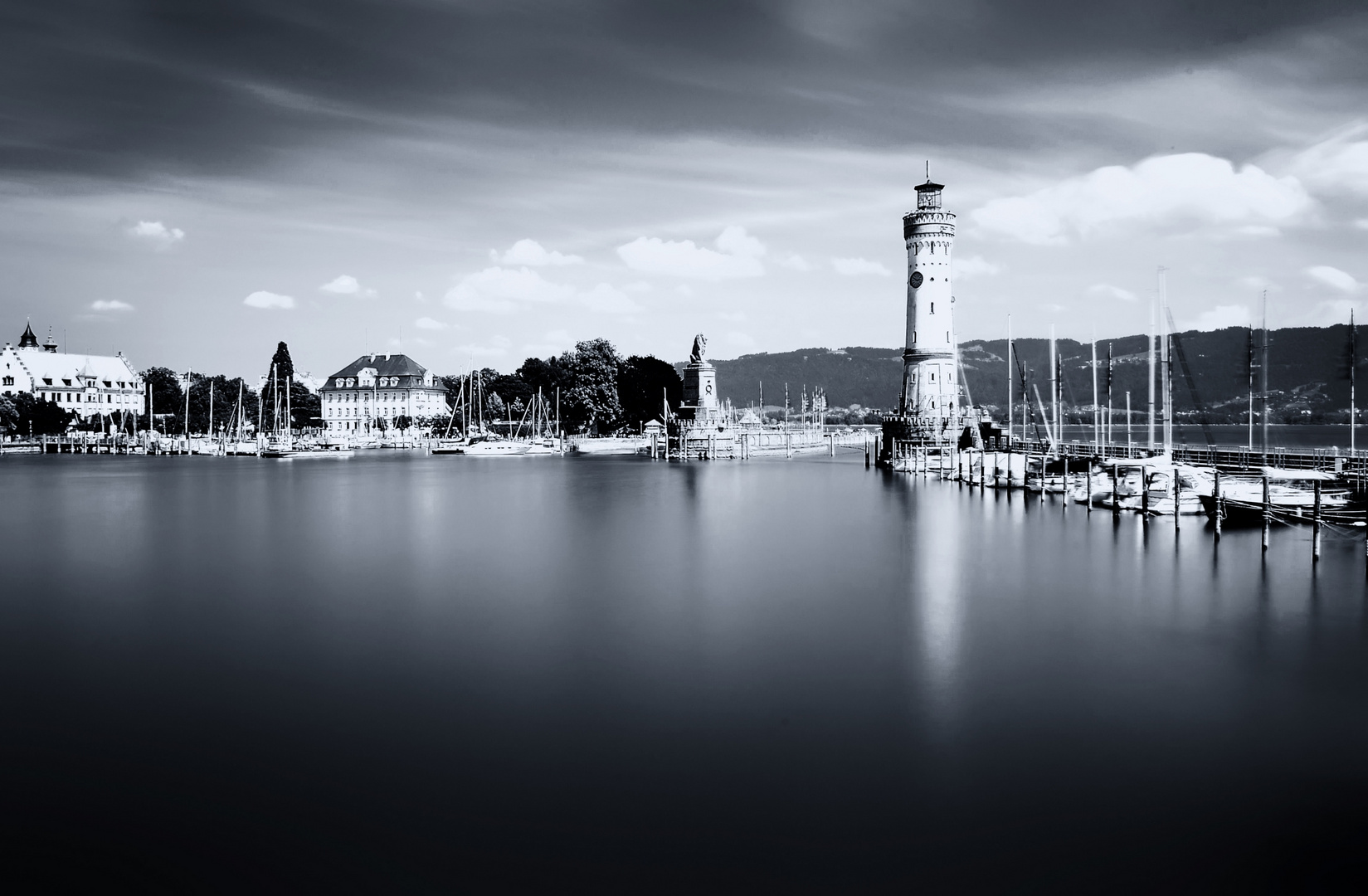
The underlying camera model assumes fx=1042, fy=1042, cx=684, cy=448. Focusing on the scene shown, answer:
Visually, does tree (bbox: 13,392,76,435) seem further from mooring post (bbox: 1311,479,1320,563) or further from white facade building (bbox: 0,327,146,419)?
mooring post (bbox: 1311,479,1320,563)

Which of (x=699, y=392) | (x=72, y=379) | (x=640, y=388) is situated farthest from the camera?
(x=72, y=379)

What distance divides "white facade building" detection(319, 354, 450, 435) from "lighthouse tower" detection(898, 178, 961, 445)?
3555 inches

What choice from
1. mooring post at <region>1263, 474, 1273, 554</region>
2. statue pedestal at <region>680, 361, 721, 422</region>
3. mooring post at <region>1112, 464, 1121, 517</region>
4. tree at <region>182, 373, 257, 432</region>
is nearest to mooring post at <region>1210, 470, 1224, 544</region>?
mooring post at <region>1263, 474, 1273, 554</region>

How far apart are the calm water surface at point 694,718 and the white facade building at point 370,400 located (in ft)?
389

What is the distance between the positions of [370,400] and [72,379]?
38.4 meters

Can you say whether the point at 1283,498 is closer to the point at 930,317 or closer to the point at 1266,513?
the point at 1266,513

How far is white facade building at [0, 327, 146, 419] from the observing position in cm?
13188

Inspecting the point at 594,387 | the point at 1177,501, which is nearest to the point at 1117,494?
the point at 1177,501

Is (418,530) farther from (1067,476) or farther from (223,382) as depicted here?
(223,382)

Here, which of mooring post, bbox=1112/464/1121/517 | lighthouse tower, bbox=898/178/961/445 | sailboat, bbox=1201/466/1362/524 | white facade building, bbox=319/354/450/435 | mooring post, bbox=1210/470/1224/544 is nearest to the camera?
sailboat, bbox=1201/466/1362/524

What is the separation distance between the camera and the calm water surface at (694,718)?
11.4 meters

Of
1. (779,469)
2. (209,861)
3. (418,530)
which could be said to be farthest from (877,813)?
(779,469)

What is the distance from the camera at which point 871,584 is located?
27.9 meters

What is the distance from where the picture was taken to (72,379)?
140 meters
